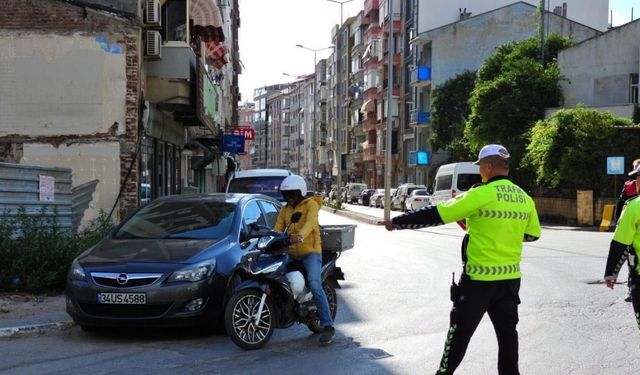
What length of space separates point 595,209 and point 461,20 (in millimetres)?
30826

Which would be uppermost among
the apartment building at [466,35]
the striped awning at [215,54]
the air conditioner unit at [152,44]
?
the apartment building at [466,35]

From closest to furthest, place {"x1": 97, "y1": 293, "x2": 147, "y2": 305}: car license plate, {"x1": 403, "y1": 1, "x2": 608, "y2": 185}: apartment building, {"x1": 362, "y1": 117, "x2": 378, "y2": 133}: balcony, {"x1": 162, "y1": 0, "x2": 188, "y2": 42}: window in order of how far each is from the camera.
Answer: {"x1": 97, "y1": 293, "x2": 147, "y2": 305}: car license plate → {"x1": 162, "y1": 0, "x2": 188, "y2": 42}: window → {"x1": 403, "y1": 1, "x2": 608, "y2": 185}: apartment building → {"x1": 362, "y1": 117, "x2": 378, "y2": 133}: balcony

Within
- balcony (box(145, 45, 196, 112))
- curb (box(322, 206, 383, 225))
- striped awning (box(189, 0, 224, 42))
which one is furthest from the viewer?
curb (box(322, 206, 383, 225))

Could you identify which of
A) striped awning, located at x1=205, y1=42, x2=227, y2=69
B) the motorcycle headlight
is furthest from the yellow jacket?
striped awning, located at x1=205, y1=42, x2=227, y2=69

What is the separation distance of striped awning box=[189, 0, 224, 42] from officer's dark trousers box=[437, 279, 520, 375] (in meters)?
17.3

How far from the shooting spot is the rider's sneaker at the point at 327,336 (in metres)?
7.14

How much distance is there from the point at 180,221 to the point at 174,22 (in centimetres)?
1165

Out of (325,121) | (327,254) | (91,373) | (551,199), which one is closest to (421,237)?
(551,199)

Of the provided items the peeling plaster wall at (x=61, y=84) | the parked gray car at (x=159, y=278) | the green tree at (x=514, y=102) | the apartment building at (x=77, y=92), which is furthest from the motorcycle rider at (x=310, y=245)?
the green tree at (x=514, y=102)

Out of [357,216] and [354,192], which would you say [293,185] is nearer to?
[357,216]

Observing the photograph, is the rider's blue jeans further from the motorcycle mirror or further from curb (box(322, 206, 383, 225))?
curb (box(322, 206, 383, 225))

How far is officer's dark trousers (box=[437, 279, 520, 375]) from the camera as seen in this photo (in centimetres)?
469

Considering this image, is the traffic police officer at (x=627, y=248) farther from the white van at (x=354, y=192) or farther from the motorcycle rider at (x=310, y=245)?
the white van at (x=354, y=192)

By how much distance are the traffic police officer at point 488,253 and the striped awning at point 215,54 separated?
2737cm
